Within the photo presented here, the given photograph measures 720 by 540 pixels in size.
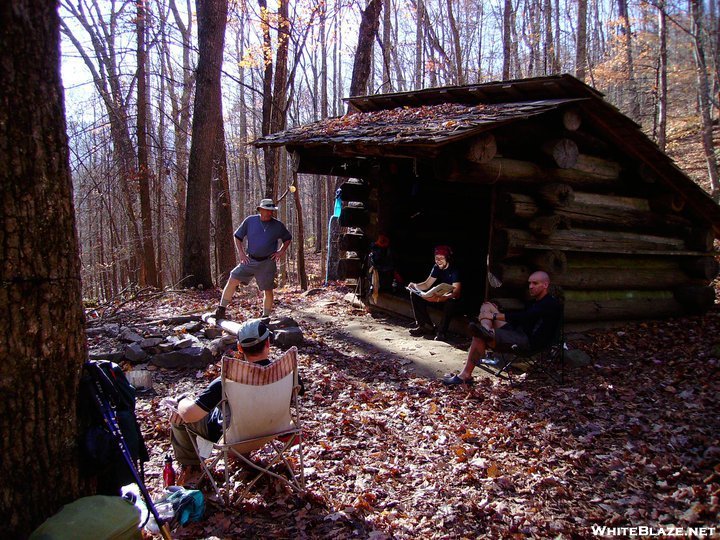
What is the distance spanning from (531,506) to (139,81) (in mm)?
15923

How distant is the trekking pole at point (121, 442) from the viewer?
297 cm

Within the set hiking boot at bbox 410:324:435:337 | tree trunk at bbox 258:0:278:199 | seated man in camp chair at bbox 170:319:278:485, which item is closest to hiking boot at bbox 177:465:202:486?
seated man in camp chair at bbox 170:319:278:485

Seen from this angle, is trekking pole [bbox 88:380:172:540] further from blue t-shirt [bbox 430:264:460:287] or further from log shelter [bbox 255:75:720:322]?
blue t-shirt [bbox 430:264:460:287]

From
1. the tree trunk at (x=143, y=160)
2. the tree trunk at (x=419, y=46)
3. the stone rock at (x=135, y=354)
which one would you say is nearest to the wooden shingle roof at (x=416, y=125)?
the stone rock at (x=135, y=354)

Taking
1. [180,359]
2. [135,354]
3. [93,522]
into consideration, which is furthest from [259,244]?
[93,522]

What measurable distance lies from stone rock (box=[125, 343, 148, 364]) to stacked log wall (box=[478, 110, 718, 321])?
4761 millimetres

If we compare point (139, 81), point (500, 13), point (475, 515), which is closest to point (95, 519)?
point (475, 515)

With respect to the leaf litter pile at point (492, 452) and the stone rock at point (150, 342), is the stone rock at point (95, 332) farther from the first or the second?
the leaf litter pile at point (492, 452)

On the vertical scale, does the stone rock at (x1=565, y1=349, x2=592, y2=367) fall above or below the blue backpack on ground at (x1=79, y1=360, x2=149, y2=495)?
below

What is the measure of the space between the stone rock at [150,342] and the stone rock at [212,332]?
0.67m

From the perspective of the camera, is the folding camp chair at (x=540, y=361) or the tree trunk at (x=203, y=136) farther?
the tree trunk at (x=203, y=136)

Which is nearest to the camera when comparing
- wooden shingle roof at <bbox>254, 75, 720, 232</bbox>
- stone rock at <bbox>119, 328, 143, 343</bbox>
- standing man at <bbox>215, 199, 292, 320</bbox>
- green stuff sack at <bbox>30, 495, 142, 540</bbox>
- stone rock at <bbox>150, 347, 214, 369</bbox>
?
green stuff sack at <bbox>30, 495, 142, 540</bbox>

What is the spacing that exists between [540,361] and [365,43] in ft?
34.3

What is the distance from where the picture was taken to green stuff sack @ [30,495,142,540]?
8.20 feet
